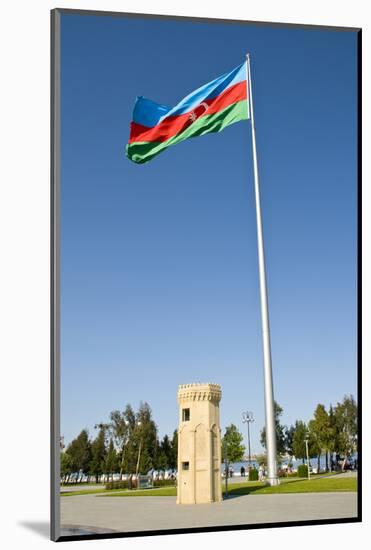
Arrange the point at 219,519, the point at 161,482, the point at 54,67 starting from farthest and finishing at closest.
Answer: the point at 161,482
the point at 219,519
the point at 54,67

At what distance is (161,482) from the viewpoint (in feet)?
84.2

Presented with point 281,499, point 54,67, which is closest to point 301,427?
point 281,499

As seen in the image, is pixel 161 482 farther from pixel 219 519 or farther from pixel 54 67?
pixel 54 67

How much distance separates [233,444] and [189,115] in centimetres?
1111

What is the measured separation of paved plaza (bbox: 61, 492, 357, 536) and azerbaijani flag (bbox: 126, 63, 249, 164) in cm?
605

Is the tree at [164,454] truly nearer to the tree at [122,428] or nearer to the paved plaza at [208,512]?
the tree at [122,428]

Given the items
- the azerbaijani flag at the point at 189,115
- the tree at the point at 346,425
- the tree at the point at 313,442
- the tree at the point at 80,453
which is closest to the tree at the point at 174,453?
the tree at the point at 80,453

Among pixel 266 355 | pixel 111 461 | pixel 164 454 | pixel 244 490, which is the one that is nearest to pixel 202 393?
pixel 266 355

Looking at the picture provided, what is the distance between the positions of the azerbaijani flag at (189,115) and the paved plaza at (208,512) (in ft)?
19.9

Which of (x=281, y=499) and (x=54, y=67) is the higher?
(x=54, y=67)

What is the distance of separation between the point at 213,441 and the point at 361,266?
433cm

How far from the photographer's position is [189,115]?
16375 mm

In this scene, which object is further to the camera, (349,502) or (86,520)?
(349,502)

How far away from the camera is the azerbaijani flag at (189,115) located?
1594 cm
